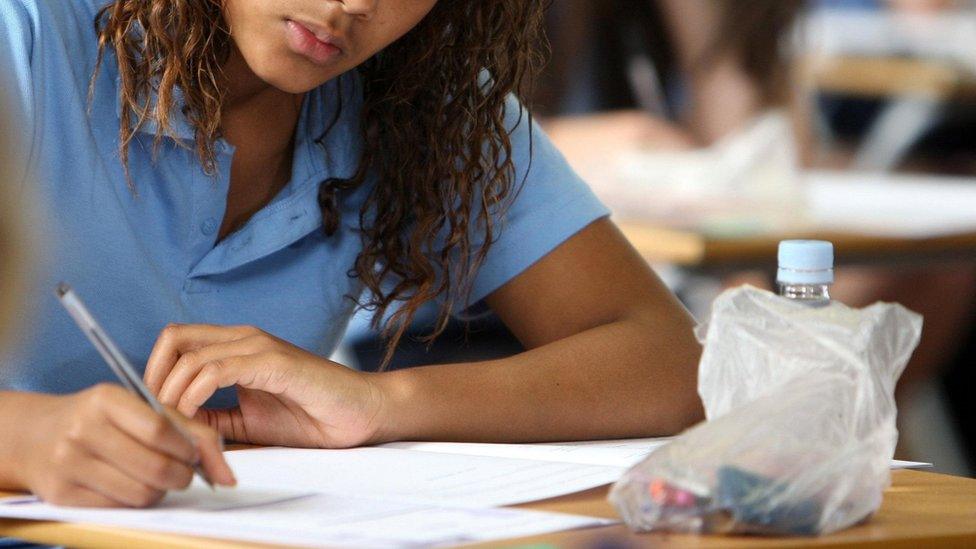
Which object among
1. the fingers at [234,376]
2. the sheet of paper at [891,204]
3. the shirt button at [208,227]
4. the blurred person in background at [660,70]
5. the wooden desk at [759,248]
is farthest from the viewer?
the blurred person in background at [660,70]

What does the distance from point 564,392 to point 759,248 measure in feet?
3.47

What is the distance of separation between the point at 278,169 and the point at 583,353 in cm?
33

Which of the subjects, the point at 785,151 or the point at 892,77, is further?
the point at 892,77

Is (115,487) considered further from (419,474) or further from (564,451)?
(564,451)

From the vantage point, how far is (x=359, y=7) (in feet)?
3.92

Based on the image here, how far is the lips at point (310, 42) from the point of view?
46.7 inches

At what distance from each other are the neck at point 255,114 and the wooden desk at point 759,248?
3.05ft

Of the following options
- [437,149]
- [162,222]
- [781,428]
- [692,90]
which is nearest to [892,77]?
[692,90]

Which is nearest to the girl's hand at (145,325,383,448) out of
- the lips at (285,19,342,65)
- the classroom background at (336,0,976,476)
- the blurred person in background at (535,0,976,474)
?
the lips at (285,19,342,65)

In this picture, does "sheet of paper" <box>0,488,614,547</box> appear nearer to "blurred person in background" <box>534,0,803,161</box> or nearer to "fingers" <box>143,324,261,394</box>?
"fingers" <box>143,324,261,394</box>

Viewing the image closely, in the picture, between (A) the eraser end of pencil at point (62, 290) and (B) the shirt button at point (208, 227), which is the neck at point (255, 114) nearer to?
(B) the shirt button at point (208, 227)

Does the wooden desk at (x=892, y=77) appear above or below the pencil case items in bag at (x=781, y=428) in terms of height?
above

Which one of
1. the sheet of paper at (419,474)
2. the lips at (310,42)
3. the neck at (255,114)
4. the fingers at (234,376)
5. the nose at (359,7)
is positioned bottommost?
the sheet of paper at (419,474)

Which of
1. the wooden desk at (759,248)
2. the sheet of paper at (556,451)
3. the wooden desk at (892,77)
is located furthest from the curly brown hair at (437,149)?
the wooden desk at (892,77)
